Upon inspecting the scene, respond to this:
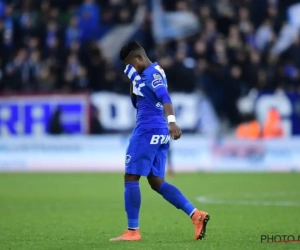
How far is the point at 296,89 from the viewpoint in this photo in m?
21.7

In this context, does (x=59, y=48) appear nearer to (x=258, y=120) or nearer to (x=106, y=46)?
(x=106, y=46)

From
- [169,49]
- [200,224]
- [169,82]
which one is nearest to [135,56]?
[200,224]

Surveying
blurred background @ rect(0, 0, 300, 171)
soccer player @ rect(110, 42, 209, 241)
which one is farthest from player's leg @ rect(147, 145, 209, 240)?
blurred background @ rect(0, 0, 300, 171)

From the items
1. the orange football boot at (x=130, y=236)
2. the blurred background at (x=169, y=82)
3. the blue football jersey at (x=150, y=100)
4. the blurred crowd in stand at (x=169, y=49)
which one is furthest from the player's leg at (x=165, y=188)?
the blurred crowd in stand at (x=169, y=49)

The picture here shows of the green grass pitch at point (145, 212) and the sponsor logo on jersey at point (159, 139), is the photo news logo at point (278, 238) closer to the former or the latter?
the green grass pitch at point (145, 212)

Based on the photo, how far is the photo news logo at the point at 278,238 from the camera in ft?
29.9

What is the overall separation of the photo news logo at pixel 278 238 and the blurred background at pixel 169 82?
38.5ft

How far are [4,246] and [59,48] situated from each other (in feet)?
50.8

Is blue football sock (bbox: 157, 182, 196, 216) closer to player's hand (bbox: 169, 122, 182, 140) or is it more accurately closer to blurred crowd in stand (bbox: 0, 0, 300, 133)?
player's hand (bbox: 169, 122, 182, 140)

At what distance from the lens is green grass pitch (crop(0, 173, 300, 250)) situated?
9.26 metres

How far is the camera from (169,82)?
22.2 meters

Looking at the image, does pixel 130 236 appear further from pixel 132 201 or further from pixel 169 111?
pixel 169 111

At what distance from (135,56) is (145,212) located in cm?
417

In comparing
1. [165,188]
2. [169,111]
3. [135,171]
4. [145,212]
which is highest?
[169,111]
